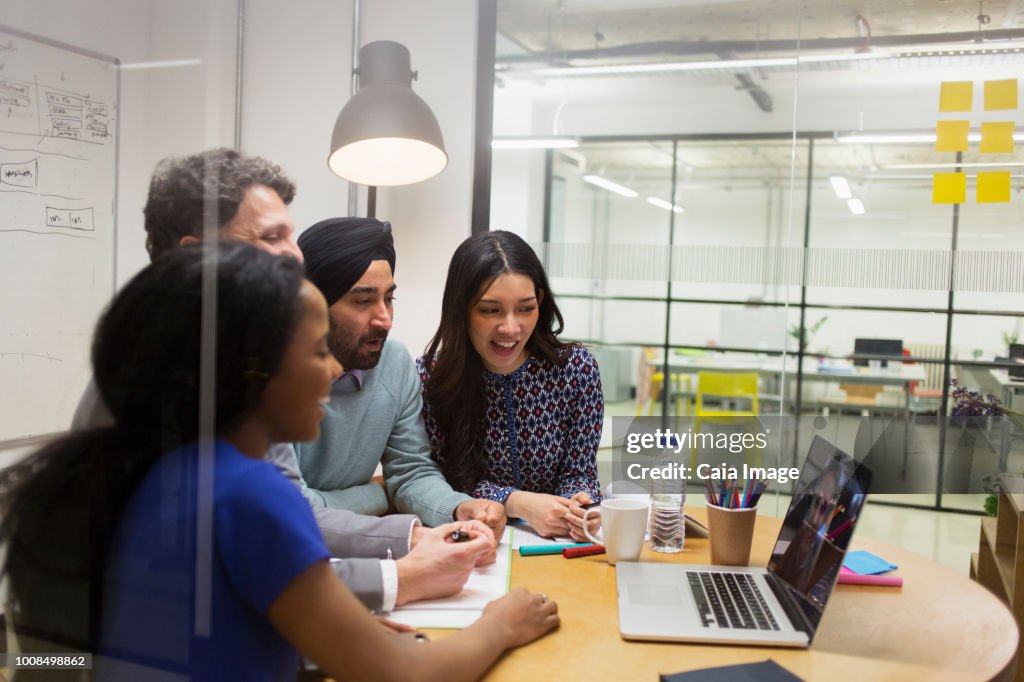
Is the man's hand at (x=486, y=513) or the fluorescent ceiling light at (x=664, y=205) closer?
the man's hand at (x=486, y=513)

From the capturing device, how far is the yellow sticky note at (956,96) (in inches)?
96.6

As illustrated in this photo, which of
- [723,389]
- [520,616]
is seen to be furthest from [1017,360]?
[520,616]

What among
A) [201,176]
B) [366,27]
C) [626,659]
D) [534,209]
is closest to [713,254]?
[534,209]

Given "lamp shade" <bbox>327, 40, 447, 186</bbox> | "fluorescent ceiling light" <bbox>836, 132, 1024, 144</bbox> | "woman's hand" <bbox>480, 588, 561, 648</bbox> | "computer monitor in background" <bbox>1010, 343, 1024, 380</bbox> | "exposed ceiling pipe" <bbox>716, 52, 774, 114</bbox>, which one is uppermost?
"exposed ceiling pipe" <bbox>716, 52, 774, 114</bbox>

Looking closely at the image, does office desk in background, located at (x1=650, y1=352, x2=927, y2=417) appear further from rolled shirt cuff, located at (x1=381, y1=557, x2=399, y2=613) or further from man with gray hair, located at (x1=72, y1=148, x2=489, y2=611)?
rolled shirt cuff, located at (x1=381, y1=557, x2=399, y2=613)

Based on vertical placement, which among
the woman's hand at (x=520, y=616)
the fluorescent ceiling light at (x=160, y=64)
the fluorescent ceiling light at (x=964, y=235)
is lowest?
the woman's hand at (x=520, y=616)

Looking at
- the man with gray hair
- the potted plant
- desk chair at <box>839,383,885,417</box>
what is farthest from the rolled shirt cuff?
desk chair at <box>839,383,885,417</box>

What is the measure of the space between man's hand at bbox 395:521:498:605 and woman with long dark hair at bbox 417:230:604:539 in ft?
1.76

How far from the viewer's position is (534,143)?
3.11 metres

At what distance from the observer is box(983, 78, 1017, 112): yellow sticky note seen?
7.91 ft

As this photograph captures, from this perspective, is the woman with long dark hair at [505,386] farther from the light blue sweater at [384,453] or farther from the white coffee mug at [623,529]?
the white coffee mug at [623,529]

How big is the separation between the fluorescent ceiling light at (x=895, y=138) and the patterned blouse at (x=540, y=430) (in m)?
1.68

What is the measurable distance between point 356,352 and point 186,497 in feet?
2.30

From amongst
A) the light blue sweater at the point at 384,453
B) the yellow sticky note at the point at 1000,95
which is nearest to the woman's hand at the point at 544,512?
the light blue sweater at the point at 384,453
